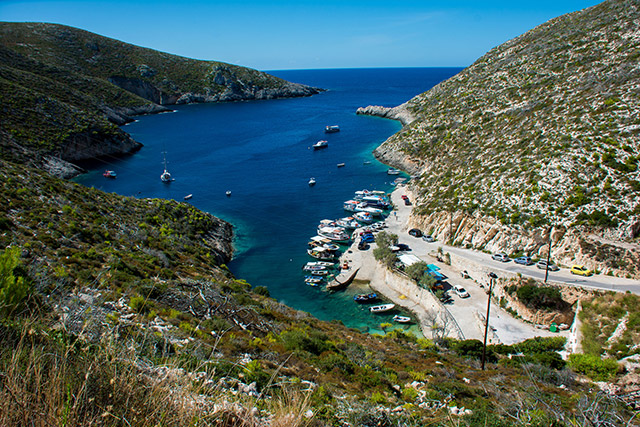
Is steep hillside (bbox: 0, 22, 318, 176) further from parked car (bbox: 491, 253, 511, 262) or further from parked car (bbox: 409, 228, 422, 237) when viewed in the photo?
parked car (bbox: 491, 253, 511, 262)

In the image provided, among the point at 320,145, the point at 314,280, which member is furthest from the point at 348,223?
the point at 320,145

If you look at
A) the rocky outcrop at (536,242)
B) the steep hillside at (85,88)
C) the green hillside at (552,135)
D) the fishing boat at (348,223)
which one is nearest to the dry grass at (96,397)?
the rocky outcrop at (536,242)

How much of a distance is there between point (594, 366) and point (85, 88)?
443 ft

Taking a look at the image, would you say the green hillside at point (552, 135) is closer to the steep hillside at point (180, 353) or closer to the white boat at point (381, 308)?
the white boat at point (381, 308)

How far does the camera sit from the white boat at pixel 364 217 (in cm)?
4788

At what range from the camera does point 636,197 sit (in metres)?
29.9

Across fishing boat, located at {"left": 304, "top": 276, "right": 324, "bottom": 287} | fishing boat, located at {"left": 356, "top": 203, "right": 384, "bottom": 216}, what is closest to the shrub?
fishing boat, located at {"left": 304, "top": 276, "right": 324, "bottom": 287}

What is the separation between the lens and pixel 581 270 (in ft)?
92.2

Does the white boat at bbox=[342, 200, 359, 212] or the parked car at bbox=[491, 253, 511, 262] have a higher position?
the parked car at bbox=[491, 253, 511, 262]

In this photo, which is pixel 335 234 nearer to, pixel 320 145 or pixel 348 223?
pixel 348 223

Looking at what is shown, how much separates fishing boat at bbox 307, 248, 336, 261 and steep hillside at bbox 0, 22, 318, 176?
4599cm

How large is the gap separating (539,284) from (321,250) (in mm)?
21142

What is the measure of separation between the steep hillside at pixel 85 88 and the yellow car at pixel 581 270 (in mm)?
68720

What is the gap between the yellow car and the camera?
27.8m
